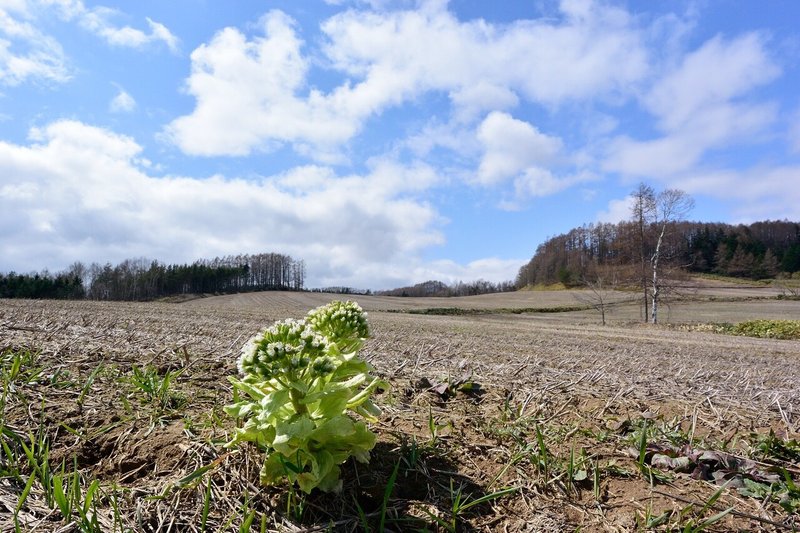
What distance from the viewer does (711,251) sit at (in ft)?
321

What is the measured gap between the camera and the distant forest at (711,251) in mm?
86312

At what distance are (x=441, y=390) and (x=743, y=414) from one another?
2.94 meters

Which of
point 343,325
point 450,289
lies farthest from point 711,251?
point 343,325

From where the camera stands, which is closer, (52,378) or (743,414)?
(52,378)

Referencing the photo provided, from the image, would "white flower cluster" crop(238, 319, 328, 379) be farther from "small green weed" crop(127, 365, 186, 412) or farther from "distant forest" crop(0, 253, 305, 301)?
"distant forest" crop(0, 253, 305, 301)

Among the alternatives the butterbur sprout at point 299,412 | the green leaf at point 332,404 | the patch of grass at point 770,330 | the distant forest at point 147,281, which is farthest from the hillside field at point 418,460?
the distant forest at point 147,281

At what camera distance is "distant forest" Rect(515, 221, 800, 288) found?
86312mm

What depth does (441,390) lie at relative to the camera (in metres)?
4.23

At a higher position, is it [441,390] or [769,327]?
[441,390]

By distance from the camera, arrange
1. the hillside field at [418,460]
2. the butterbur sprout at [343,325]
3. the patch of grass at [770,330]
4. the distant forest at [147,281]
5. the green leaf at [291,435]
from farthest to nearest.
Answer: the distant forest at [147,281], the patch of grass at [770,330], the butterbur sprout at [343,325], the hillside field at [418,460], the green leaf at [291,435]

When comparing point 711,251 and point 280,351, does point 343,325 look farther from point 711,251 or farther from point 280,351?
point 711,251

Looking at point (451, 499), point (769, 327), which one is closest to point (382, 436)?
point (451, 499)

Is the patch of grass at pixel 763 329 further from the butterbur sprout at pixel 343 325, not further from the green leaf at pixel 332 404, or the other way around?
the green leaf at pixel 332 404

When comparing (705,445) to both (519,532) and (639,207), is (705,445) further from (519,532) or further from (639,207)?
(639,207)
